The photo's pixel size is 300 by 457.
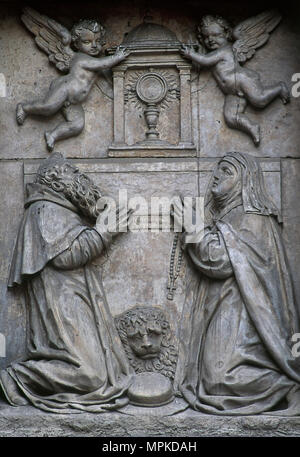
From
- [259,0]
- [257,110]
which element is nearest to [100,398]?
[257,110]

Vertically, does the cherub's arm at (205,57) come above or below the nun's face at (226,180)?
above

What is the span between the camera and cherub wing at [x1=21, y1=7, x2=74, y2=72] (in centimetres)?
1080

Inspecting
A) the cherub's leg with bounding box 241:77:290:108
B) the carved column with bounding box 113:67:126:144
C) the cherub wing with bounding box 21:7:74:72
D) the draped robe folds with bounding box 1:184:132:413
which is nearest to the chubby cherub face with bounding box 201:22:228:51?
the cherub's leg with bounding box 241:77:290:108

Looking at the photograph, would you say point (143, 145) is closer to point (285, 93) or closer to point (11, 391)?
point (285, 93)

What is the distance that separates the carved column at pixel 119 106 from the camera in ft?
35.1

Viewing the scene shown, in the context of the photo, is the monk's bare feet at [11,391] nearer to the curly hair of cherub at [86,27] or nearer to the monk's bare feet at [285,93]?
the curly hair of cherub at [86,27]

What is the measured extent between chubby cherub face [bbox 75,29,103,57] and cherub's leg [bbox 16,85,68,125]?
16.0 inches

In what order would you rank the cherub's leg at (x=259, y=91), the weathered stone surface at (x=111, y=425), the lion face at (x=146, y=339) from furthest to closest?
the cherub's leg at (x=259, y=91) → the lion face at (x=146, y=339) → the weathered stone surface at (x=111, y=425)

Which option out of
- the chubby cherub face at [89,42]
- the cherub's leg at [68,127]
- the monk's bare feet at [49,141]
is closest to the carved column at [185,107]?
→ the chubby cherub face at [89,42]

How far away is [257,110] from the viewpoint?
1078 cm

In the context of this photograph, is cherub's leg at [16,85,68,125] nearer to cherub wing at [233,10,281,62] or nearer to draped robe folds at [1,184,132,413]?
draped robe folds at [1,184,132,413]

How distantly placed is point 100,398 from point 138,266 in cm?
119

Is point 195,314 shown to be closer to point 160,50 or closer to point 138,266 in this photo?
point 138,266

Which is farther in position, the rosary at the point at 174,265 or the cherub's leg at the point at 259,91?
the cherub's leg at the point at 259,91
